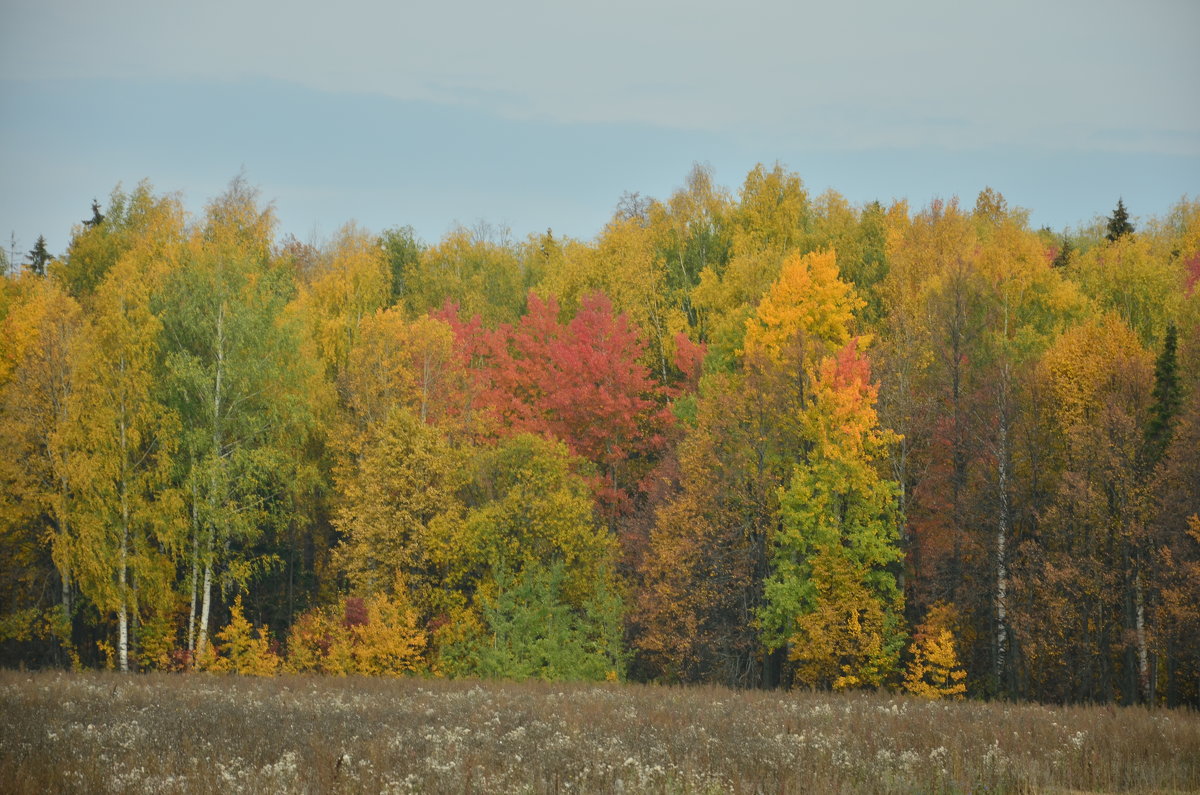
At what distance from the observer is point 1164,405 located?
109 feet

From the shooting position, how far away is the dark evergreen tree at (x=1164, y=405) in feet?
108

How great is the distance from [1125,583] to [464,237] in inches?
1999

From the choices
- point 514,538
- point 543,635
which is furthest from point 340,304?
point 543,635

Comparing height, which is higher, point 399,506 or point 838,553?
point 399,506

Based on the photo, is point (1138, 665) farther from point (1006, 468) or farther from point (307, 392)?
point (307, 392)

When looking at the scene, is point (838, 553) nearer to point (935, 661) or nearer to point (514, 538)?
point (935, 661)

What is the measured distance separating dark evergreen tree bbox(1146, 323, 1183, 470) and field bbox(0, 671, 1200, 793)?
11.2 m

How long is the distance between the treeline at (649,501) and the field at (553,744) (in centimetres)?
1005

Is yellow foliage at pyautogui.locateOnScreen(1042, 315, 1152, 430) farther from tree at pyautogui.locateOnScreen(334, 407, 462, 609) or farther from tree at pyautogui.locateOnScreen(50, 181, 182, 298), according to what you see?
tree at pyautogui.locateOnScreen(50, 181, 182, 298)

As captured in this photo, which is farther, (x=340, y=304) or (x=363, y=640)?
(x=340, y=304)

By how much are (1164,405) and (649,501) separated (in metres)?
18.2

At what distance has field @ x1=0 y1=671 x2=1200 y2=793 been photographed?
13.6 meters

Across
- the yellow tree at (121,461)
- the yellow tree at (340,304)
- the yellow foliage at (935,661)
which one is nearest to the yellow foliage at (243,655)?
the yellow tree at (121,461)

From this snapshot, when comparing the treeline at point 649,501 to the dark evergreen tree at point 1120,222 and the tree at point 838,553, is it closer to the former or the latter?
the tree at point 838,553
